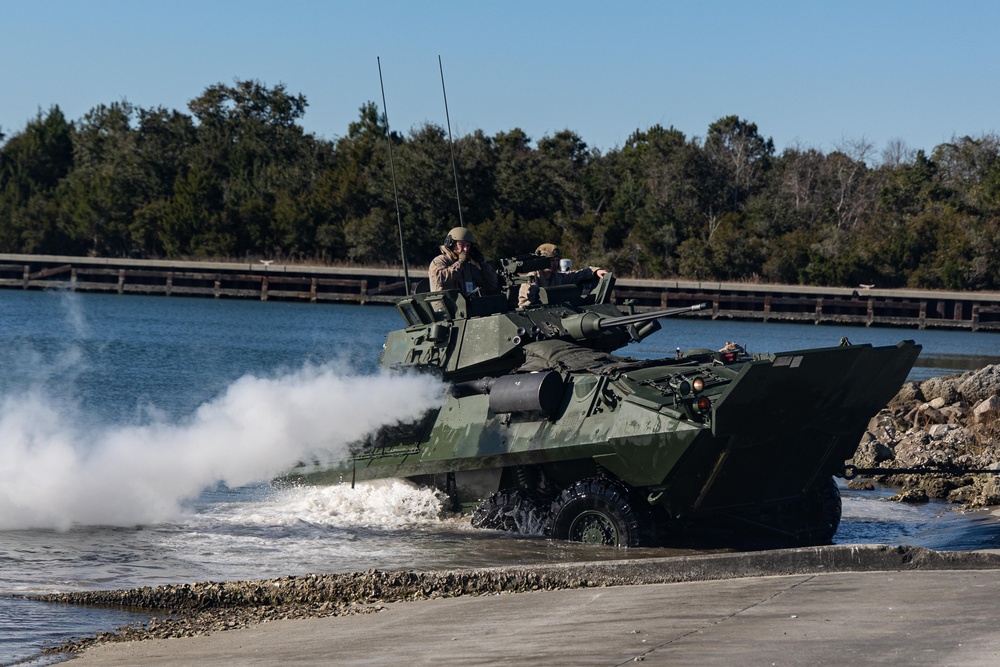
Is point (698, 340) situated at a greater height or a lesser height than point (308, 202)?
lesser

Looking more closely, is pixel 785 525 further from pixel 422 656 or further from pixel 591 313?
pixel 422 656

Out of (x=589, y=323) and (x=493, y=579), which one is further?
(x=589, y=323)

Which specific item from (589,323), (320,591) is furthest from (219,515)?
(320,591)

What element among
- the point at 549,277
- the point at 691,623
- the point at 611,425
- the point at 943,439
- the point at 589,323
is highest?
the point at 549,277

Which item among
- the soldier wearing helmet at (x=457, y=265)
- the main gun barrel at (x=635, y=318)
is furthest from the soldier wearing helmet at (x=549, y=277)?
the main gun barrel at (x=635, y=318)

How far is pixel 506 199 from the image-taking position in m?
67.9

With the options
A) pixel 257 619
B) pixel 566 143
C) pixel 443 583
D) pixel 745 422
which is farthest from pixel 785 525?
pixel 566 143

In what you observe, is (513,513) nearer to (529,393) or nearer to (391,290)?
(529,393)

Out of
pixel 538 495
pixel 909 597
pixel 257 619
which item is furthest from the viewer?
pixel 538 495

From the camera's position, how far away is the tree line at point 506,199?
6575 centimetres

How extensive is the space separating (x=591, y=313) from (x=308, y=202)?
2230 inches

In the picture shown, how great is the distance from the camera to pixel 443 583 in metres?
11.3

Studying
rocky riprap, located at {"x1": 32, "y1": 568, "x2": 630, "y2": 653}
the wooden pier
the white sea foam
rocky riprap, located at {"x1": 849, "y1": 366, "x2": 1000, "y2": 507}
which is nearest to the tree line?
the wooden pier

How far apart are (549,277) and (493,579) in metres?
6.45
